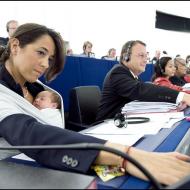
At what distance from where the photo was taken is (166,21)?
22.9 feet

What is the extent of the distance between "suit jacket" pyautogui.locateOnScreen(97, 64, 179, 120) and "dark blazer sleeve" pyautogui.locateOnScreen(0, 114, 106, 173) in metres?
0.88

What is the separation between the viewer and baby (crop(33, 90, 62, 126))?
103cm

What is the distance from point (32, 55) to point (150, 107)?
2.27 feet

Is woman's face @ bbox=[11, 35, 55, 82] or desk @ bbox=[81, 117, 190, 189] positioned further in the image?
woman's face @ bbox=[11, 35, 55, 82]

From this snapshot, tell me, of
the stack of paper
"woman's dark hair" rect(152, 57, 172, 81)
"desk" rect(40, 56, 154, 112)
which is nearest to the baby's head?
the stack of paper

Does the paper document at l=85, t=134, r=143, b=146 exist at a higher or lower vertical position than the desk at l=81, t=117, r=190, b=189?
lower

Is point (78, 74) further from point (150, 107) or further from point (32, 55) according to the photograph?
point (32, 55)

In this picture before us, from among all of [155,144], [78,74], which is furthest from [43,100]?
[78,74]

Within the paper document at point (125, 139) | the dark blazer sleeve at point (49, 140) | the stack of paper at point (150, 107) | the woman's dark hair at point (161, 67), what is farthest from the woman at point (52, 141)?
the woman's dark hair at point (161, 67)

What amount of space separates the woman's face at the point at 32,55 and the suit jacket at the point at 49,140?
30cm

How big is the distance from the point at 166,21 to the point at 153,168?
7.04 m

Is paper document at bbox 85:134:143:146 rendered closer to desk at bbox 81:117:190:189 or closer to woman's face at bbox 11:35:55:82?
desk at bbox 81:117:190:189

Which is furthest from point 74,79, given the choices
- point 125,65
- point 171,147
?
point 171,147

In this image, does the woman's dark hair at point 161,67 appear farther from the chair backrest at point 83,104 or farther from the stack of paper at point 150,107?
the stack of paper at point 150,107
